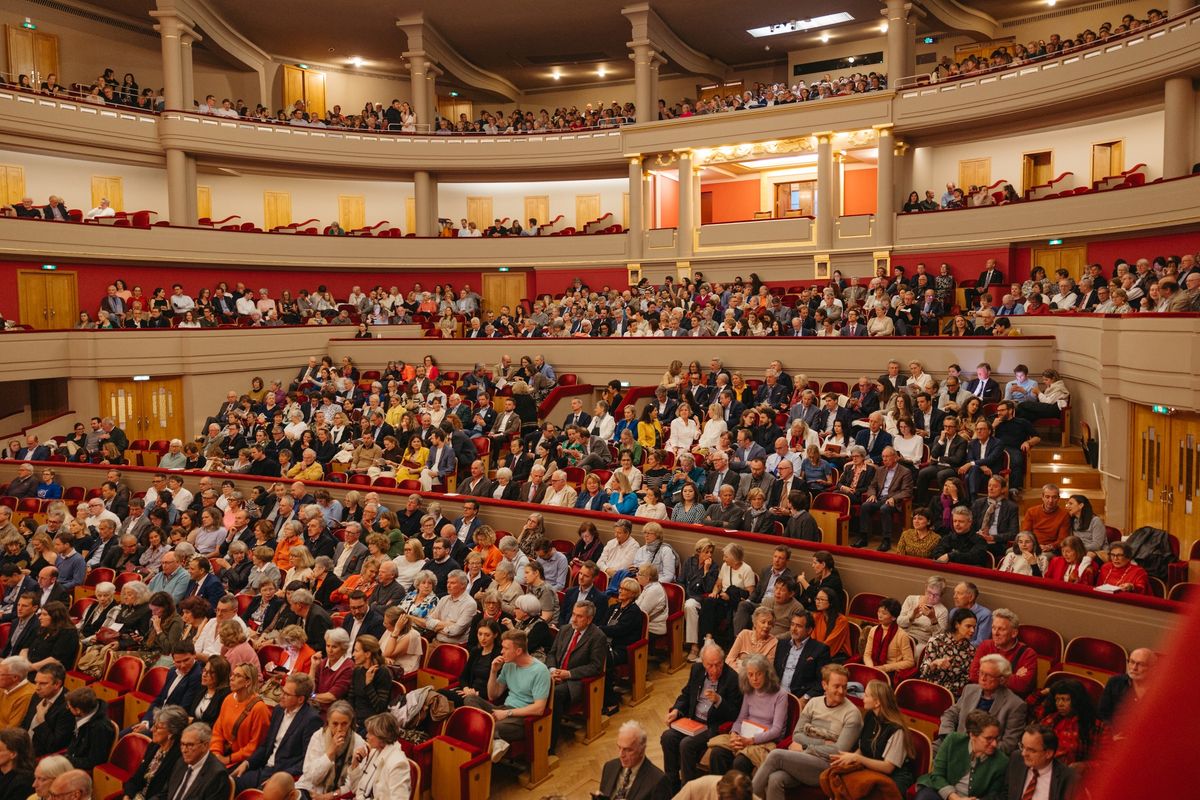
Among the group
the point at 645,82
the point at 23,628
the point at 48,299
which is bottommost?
the point at 23,628

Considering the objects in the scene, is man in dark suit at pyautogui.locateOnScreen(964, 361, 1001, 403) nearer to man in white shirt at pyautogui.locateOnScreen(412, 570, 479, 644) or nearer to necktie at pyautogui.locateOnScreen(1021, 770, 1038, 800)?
man in white shirt at pyautogui.locateOnScreen(412, 570, 479, 644)

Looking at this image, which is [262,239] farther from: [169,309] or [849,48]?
[849,48]

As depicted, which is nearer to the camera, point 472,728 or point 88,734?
point 472,728

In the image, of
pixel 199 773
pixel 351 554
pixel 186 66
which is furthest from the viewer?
pixel 186 66

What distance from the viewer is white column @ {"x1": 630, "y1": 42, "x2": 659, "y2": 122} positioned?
23219 millimetres

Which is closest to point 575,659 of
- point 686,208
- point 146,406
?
point 146,406

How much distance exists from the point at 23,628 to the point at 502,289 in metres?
18.0

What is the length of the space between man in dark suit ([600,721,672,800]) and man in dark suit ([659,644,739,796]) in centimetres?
52

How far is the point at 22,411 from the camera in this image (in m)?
17.9

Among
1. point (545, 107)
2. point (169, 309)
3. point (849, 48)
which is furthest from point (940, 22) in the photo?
point (169, 309)

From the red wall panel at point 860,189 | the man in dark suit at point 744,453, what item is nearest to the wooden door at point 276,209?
the red wall panel at point 860,189

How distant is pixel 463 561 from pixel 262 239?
1617cm

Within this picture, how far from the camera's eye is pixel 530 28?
2492 centimetres

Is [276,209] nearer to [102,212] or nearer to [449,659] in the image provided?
[102,212]
